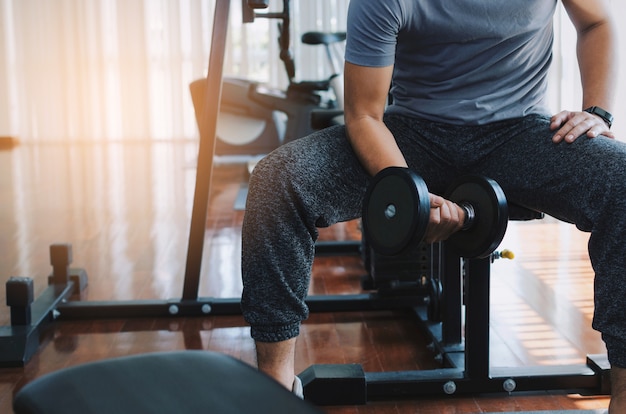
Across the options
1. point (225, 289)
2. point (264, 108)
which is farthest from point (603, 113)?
point (264, 108)

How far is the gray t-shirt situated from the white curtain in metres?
5.65

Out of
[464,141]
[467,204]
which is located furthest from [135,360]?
[464,141]

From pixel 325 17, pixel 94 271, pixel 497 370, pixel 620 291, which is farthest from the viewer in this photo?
pixel 325 17

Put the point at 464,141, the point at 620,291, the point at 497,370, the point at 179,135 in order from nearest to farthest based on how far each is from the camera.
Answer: the point at 620,291 → the point at 464,141 → the point at 497,370 → the point at 179,135

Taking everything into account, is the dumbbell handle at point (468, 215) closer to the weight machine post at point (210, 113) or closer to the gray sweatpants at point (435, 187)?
the gray sweatpants at point (435, 187)

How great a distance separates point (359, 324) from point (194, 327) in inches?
16.4

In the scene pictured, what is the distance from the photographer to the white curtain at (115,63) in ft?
23.5

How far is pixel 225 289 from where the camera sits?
7.79 ft

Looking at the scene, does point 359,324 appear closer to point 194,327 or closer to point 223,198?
point 194,327

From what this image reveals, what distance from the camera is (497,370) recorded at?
5.00 feet

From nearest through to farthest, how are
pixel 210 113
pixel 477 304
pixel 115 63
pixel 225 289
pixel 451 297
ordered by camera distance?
pixel 477 304, pixel 451 297, pixel 210 113, pixel 225 289, pixel 115 63

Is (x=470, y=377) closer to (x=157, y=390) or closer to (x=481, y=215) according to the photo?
(x=481, y=215)

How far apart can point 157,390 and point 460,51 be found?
1.03m

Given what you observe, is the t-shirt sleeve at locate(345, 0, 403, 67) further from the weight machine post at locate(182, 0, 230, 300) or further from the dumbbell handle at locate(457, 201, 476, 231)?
the weight machine post at locate(182, 0, 230, 300)
